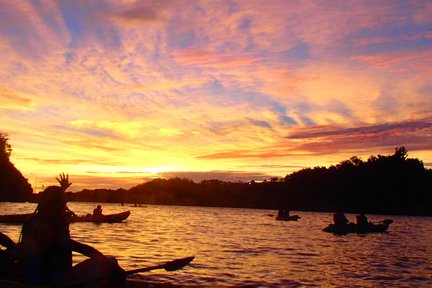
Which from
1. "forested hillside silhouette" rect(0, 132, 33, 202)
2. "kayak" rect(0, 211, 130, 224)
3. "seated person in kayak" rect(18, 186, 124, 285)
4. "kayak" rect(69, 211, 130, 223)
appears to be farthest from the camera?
"forested hillside silhouette" rect(0, 132, 33, 202)

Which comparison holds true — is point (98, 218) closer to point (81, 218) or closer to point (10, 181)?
point (81, 218)

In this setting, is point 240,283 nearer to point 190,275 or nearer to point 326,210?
point 190,275

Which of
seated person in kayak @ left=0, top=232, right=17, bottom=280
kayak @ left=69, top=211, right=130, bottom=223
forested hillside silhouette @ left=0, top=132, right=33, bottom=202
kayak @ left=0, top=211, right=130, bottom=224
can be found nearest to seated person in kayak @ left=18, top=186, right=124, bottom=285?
seated person in kayak @ left=0, top=232, right=17, bottom=280

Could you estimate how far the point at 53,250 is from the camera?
8.20 m

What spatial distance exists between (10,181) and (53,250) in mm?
151159

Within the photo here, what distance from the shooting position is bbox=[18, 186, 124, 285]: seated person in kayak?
26.0ft

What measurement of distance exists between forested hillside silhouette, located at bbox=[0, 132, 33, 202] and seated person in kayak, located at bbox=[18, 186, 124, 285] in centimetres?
13804

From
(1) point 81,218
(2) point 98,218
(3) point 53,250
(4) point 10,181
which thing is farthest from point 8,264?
(4) point 10,181

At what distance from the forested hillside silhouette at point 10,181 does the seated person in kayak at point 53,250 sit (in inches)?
5435

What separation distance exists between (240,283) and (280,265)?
6.28m

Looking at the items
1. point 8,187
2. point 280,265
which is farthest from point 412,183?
point 280,265

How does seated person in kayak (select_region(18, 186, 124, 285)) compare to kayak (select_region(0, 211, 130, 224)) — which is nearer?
seated person in kayak (select_region(18, 186, 124, 285))

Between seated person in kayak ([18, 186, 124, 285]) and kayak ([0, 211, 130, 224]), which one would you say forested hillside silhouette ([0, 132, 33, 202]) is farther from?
seated person in kayak ([18, 186, 124, 285])

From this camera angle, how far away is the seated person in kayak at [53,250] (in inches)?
312
